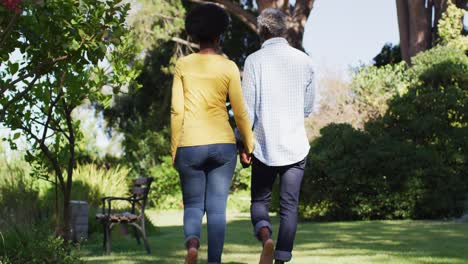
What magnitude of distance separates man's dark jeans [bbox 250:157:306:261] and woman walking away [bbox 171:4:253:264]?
32.4 inches

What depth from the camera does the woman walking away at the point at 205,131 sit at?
5781mm

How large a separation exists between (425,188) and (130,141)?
13.5 metres

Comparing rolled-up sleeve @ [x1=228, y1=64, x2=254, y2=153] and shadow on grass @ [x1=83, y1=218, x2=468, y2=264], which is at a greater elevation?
rolled-up sleeve @ [x1=228, y1=64, x2=254, y2=153]

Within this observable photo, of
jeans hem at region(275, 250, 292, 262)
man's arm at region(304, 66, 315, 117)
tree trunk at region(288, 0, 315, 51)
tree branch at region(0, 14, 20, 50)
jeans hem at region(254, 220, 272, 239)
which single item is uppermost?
tree trunk at region(288, 0, 315, 51)

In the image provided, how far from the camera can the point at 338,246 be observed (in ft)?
33.0

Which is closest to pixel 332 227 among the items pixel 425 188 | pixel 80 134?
pixel 425 188

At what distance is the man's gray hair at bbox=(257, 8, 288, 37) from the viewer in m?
6.84

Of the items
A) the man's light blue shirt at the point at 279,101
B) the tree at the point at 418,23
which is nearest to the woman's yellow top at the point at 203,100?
the man's light blue shirt at the point at 279,101

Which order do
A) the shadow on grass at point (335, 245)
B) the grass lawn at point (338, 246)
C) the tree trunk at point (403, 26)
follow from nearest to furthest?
the grass lawn at point (338, 246), the shadow on grass at point (335, 245), the tree trunk at point (403, 26)

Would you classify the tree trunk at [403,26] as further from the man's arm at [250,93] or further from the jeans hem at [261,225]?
the jeans hem at [261,225]

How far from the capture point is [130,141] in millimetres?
28078

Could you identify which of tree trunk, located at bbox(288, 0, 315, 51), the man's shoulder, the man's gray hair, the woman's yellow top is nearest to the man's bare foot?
the woman's yellow top

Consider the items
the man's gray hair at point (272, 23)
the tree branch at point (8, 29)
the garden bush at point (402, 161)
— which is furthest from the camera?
the garden bush at point (402, 161)

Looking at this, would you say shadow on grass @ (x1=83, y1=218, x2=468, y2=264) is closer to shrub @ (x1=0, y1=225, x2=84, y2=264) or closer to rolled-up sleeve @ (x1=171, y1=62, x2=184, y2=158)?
shrub @ (x1=0, y1=225, x2=84, y2=264)
